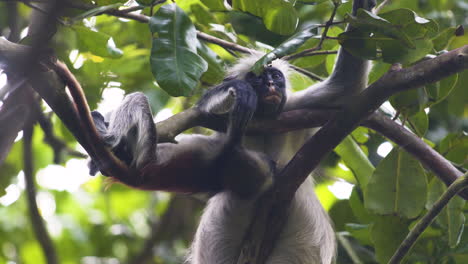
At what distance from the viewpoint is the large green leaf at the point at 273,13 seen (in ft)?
11.6

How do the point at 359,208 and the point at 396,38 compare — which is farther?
the point at 359,208

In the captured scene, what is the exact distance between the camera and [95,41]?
3.86 meters

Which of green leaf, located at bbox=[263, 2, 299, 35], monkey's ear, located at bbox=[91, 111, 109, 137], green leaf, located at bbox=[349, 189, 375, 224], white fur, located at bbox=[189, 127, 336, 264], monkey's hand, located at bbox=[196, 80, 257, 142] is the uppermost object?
green leaf, located at bbox=[263, 2, 299, 35]

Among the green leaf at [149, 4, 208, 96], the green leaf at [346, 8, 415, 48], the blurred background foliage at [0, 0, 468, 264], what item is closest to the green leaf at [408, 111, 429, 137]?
the blurred background foliage at [0, 0, 468, 264]

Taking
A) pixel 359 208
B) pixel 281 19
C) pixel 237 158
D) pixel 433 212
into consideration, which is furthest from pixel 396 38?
pixel 359 208

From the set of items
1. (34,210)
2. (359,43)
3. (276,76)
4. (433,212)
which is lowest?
(34,210)

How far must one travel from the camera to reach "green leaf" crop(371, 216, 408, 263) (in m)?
3.98

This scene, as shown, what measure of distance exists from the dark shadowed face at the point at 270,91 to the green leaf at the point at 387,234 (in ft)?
3.15

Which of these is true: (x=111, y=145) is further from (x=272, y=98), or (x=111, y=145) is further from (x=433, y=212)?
(x=433, y=212)

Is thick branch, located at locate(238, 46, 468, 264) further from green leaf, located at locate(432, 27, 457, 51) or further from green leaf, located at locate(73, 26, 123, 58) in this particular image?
green leaf, located at locate(73, 26, 123, 58)

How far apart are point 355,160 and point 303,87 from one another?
1135 mm

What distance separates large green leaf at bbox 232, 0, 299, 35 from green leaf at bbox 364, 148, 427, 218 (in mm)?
1046

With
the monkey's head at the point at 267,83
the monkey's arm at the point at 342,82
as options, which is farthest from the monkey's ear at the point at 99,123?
the monkey's arm at the point at 342,82

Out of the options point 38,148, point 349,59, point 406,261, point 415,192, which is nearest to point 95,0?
point 349,59
